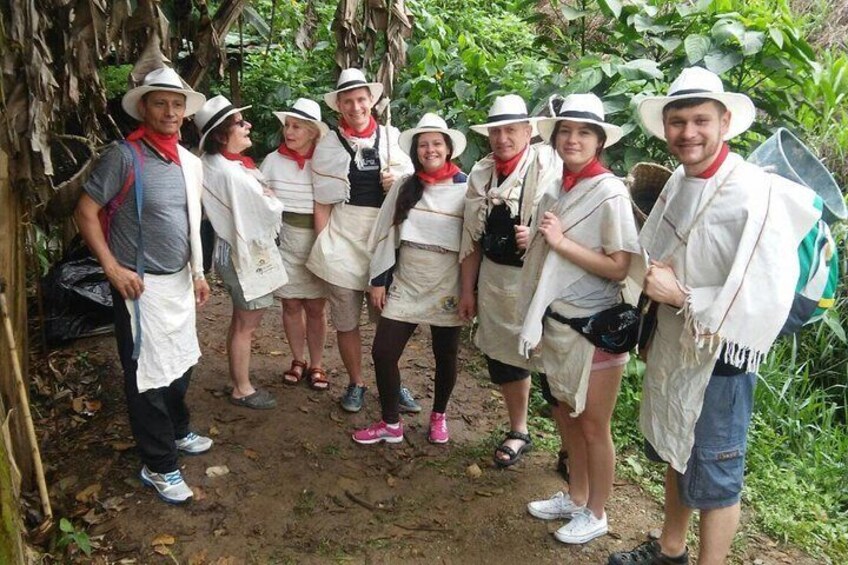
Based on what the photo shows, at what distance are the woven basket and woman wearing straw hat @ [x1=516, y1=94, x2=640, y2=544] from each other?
25 centimetres

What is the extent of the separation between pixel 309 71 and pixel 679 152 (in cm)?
468

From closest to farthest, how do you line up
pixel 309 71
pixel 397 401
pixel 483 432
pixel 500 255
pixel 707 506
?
pixel 707 506 < pixel 500 255 < pixel 397 401 < pixel 483 432 < pixel 309 71

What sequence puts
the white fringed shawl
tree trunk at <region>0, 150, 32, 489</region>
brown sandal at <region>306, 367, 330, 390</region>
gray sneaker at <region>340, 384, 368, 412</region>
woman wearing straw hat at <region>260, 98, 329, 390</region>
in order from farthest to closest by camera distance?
1. brown sandal at <region>306, 367, 330, 390</region>
2. gray sneaker at <region>340, 384, 368, 412</region>
3. woman wearing straw hat at <region>260, 98, 329, 390</region>
4. tree trunk at <region>0, 150, 32, 489</region>
5. the white fringed shawl

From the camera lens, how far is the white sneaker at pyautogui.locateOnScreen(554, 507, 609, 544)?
3.10 metres

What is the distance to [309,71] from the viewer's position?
20.7ft

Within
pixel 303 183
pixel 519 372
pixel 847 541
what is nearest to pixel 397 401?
pixel 519 372

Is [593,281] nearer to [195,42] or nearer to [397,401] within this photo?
[397,401]

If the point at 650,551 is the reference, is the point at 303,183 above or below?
above

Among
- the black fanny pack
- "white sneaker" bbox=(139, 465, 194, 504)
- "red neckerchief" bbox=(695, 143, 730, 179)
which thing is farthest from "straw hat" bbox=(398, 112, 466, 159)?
"white sneaker" bbox=(139, 465, 194, 504)

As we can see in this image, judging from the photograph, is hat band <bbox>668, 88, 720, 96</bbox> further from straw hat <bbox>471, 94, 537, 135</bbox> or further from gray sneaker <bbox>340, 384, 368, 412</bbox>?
gray sneaker <bbox>340, 384, 368, 412</bbox>

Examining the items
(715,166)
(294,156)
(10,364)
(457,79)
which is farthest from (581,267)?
(457,79)

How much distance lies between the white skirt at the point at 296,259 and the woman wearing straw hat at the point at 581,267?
1.53 m

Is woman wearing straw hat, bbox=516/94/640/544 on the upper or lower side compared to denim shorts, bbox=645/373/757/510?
upper

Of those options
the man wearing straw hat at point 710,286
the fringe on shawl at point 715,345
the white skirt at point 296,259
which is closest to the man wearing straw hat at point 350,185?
the white skirt at point 296,259
